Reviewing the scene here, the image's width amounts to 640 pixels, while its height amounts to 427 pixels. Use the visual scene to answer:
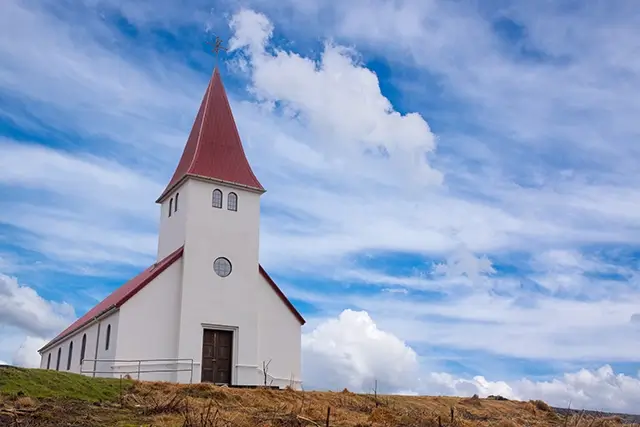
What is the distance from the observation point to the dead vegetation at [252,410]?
1355 cm

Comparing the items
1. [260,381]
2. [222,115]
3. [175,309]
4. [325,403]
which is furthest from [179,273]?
[325,403]

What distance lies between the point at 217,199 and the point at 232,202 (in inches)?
29.0

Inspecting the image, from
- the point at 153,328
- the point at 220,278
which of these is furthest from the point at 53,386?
the point at 220,278

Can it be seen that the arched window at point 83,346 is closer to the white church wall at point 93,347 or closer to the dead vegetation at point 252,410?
the white church wall at point 93,347

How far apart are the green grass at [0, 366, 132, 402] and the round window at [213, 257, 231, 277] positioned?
10.5 meters

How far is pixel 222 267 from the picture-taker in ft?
102

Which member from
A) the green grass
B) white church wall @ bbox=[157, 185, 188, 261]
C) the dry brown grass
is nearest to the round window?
white church wall @ bbox=[157, 185, 188, 261]

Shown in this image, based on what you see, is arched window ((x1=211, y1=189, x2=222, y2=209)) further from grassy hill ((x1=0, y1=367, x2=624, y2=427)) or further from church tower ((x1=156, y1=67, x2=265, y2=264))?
grassy hill ((x1=0, y1=367, x2=624, y2=427))

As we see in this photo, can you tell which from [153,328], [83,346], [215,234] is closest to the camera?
[153,328]

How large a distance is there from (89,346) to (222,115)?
12.6m

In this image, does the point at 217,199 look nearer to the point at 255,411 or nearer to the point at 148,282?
the point at 148,282

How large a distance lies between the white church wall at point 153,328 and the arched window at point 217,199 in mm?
3439

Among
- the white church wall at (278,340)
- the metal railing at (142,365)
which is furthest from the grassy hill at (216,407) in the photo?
the white church wall at (278,340)

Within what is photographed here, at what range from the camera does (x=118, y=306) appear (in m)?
28.8
